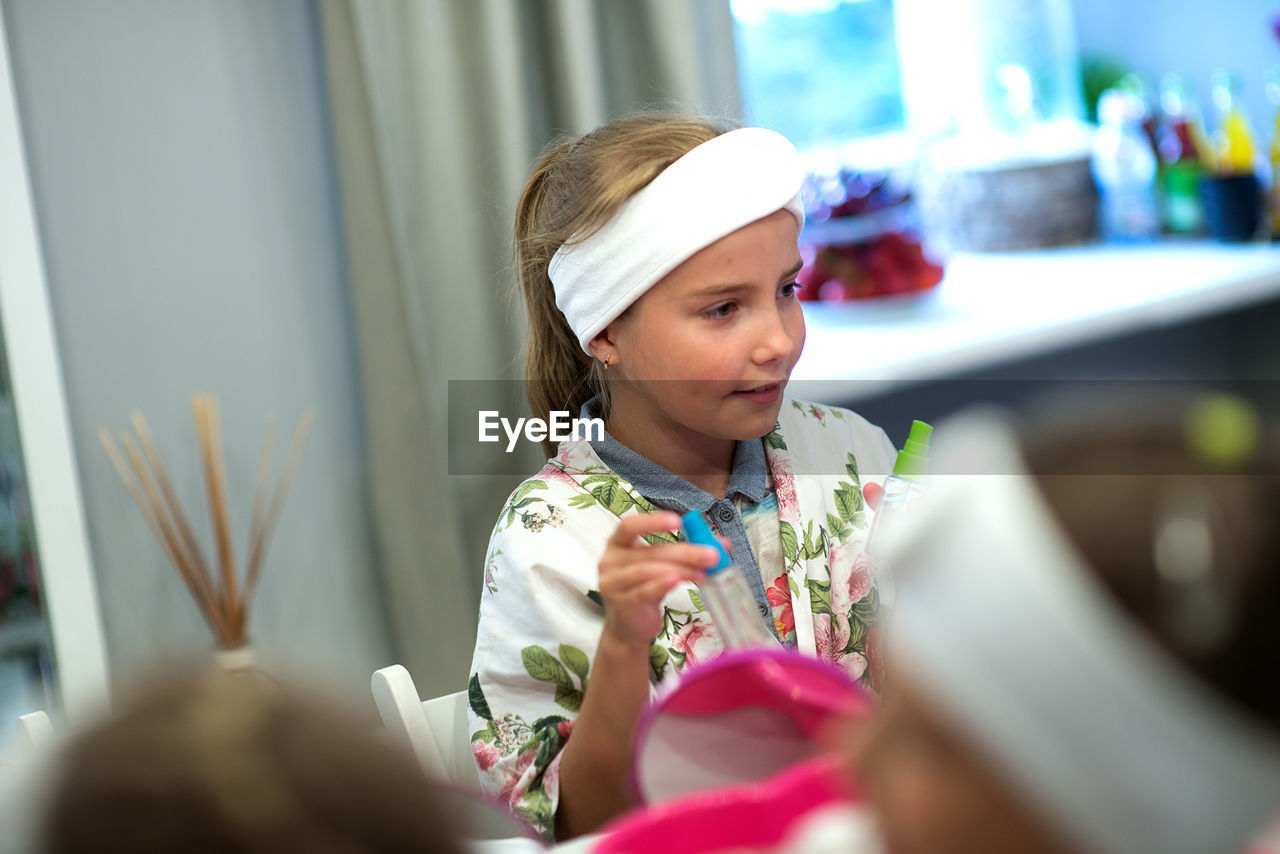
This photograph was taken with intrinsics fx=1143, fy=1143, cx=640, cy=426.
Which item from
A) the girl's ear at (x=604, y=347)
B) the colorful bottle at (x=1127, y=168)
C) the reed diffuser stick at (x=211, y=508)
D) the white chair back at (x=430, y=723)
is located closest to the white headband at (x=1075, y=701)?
the white chair back at (x=430, y=723)

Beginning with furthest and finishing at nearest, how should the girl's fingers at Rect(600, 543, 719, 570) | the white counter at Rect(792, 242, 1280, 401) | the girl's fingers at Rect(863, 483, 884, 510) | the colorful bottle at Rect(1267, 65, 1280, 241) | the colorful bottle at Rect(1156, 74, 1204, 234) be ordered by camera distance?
the colorful bottle at Rect(1156, 74, 1204, 234), the colorful bottle at Rect(1267, 65, 1280, 241), the white counter at Rect(792, 242, 1280, 401), the girl's fingers at Rect(863, 483, 884, 510), the girl's fingers at Rect(600, 543, 719, 570)

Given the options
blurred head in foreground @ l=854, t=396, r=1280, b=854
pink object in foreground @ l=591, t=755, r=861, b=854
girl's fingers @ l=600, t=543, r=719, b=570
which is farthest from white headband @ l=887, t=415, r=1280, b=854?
girl's fingers @ l=600, t=543, r=719, b=570

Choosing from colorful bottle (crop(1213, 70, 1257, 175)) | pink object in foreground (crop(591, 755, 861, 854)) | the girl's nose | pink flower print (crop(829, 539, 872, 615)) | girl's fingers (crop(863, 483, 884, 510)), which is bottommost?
pink flower print (crop(829, 539, 872, 615))

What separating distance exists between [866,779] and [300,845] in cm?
19

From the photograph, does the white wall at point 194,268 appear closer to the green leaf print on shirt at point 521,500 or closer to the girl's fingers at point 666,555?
the green leaf print on shirt at point 521,500

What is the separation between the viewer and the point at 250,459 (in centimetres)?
165

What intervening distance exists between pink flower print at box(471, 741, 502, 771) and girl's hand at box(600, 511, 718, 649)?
0.19 metres

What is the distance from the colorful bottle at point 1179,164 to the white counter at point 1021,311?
74mm

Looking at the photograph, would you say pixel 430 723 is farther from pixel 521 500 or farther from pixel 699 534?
pixel 699 534

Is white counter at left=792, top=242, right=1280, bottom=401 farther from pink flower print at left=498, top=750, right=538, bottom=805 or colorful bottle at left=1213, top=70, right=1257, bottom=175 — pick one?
pink flower print at left=498, top=750, right=538, bottom=805

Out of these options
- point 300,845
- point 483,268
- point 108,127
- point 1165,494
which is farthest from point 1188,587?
point 108,127

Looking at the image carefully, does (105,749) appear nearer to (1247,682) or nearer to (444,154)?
(1247,682)

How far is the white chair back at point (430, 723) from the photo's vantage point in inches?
33.6

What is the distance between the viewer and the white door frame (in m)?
1.46
